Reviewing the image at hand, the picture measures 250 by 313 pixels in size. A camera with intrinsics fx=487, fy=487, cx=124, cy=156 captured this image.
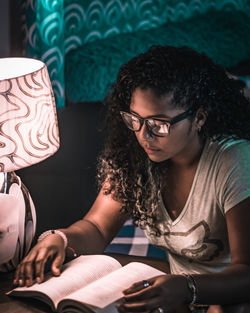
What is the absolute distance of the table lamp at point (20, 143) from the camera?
44.2 inches

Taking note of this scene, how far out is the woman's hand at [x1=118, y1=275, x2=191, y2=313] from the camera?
3.04ft

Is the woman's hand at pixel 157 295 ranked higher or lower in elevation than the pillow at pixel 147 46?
lower

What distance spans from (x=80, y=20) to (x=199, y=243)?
A: 150 centimetres

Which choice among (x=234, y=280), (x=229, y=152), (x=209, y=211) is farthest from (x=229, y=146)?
(x=234, y=280)

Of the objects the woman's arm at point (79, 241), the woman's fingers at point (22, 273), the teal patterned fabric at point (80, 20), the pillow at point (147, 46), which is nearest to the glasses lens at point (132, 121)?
the woman's arm at point (79, 241)

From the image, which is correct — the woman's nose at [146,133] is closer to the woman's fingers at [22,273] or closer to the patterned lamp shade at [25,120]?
the patterned lamp shade at [25,120]

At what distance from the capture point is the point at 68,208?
7.53 ft

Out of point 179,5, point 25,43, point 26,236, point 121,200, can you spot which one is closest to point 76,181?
point 25,43

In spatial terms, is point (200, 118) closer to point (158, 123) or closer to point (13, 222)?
point (158, 123)

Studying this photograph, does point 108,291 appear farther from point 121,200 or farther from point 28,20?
point 28,20

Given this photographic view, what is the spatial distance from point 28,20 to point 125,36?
0.67 m

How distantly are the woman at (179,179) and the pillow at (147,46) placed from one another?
3.34 feet

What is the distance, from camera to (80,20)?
2.39m

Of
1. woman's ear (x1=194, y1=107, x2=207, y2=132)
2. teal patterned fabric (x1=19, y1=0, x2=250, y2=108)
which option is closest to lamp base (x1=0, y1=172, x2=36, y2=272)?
woman's ear (x1=194, y1=107, x2=207, y2=132)
